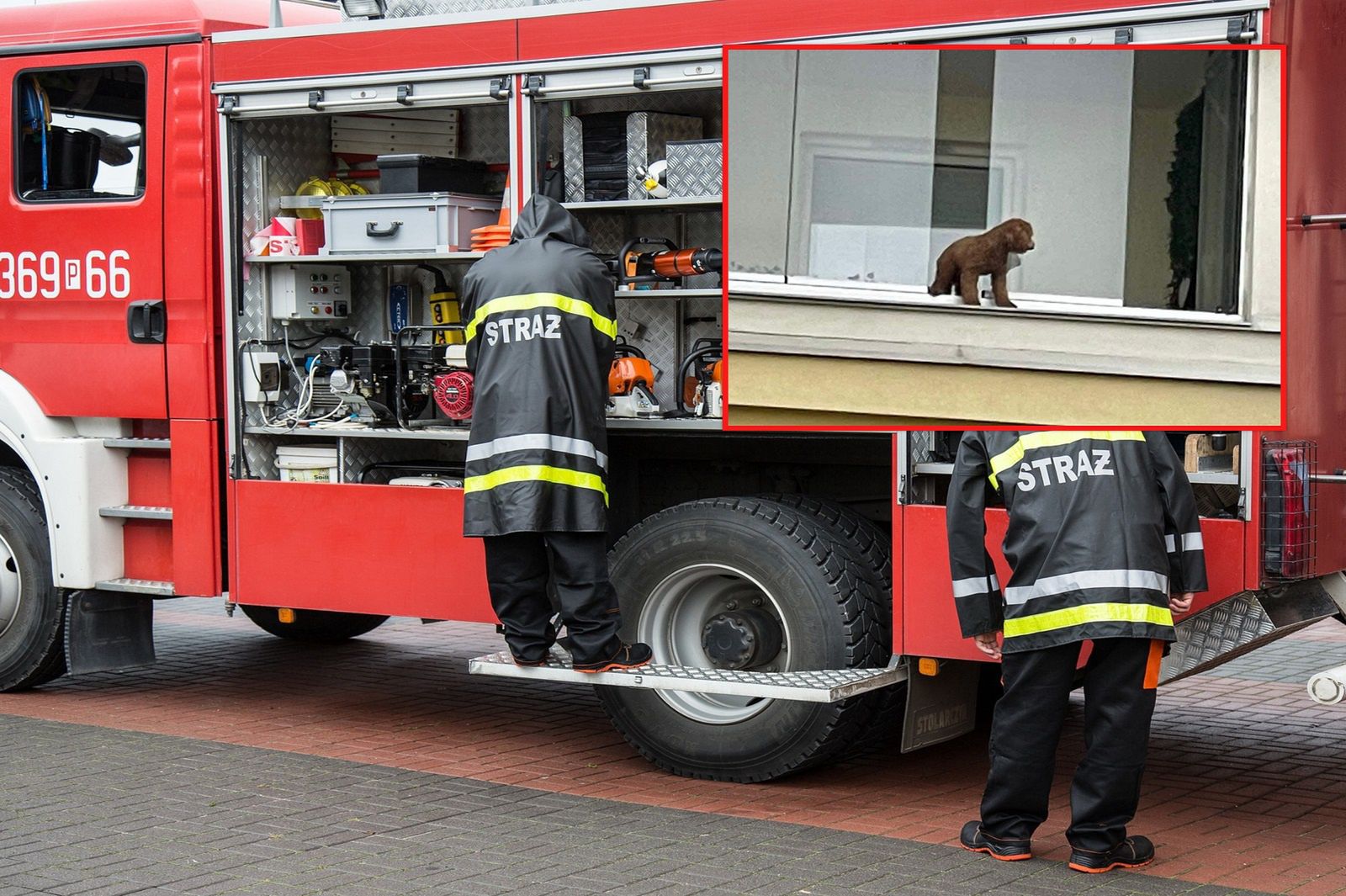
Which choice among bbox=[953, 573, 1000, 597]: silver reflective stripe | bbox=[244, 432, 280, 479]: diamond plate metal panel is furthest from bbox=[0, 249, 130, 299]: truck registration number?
bbox=[953, 573, 1000, 597]: silver reflective stripe

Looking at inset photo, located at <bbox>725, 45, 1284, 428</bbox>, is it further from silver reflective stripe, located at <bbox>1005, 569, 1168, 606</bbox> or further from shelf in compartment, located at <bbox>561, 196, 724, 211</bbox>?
shelf in compartment, located at <bbox>561, 196, 724, 211</bbox>

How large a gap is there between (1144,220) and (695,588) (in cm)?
351

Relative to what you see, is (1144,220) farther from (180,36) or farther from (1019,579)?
(180,36)

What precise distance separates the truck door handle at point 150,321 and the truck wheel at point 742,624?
2.20 meters

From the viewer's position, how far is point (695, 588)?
19.7 ft

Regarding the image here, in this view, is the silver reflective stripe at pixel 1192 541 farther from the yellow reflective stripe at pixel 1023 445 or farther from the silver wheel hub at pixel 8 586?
the silver wheel hub at pixel 8 586

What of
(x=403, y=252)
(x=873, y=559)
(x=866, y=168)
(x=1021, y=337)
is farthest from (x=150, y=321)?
(x=1021, y=337)

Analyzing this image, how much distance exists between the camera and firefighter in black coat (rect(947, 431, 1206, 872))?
457 cm

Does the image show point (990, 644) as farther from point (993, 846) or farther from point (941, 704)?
point (941, 704)

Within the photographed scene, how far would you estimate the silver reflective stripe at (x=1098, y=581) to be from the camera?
15.0 ft

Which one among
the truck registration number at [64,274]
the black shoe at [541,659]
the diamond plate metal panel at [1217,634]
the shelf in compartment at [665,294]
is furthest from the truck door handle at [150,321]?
the diamond plate metal panel at [1217,634]

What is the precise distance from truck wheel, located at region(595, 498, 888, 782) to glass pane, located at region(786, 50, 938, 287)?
2.68 metres

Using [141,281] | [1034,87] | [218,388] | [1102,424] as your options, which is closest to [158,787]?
[218,388]

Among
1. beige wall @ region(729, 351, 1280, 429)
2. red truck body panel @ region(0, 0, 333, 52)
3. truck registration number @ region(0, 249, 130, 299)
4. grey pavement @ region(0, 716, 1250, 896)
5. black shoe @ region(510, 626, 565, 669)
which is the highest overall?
red truck body panel @ region(0, 0, 333, 52)
